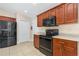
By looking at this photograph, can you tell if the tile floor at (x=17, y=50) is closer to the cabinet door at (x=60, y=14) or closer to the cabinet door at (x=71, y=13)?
the cabinet door at (x=60, y=14)

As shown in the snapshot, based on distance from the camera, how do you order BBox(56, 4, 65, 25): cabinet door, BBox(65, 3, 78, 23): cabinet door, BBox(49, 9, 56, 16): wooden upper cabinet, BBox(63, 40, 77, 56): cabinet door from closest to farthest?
BBox(63, 40, 77, 56): cabinet door < BBox(65, 3, 78, 23): cabinet door < BBox(56, 4, 65, 25): cabinet door < BBox(49, 9, 56, 16): wooden upper cabinet

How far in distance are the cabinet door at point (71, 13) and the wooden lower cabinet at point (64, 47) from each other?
0.55m

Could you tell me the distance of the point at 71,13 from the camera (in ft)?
7.71

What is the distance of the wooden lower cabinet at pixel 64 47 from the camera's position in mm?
1920

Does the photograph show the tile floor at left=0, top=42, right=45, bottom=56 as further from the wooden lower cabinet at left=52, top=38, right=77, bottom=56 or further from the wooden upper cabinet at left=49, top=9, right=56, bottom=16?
the wooden upper cabinet at left=49, top=9, right=56, bottom=16

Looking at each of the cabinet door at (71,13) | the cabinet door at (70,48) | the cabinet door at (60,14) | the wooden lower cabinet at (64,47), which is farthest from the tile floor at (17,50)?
the cabinet door at (71,13)

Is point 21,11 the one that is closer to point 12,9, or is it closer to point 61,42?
point 12,9

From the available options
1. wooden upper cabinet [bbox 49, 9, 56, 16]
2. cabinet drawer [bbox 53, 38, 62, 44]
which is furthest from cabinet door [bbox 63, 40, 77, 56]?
wooden upper cabinet [bbox 49, 9, 56, 16]

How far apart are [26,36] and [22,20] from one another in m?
0.43

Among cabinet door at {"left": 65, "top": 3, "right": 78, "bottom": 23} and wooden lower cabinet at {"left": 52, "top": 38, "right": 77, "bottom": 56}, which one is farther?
cabinet door at {"left": 65, "top": 3, "right": 78, "bottom": 23}

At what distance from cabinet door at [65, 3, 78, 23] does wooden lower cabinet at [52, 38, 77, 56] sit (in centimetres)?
55

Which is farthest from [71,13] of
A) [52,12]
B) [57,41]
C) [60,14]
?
[52,12]

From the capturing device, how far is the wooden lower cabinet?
1920 mm

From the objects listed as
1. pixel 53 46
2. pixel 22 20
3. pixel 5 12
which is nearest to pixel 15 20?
pixel 22 20
